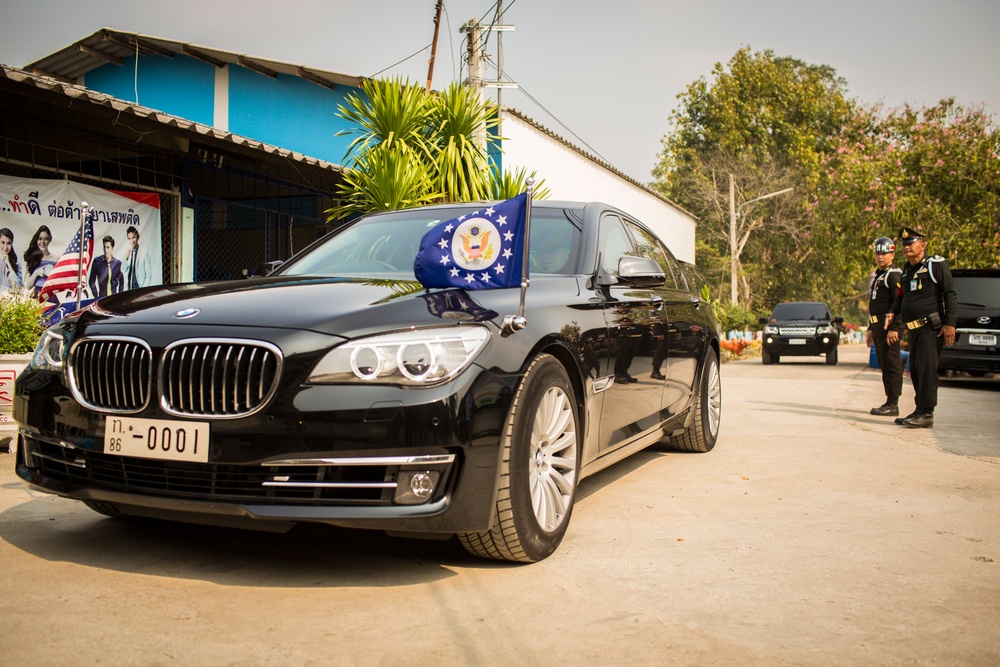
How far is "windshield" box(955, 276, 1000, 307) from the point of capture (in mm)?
13227

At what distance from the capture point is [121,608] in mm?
2887

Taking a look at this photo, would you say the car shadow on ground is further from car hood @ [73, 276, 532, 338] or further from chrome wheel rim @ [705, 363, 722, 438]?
chrome wheel rim @ [705, 363, 722, 438]

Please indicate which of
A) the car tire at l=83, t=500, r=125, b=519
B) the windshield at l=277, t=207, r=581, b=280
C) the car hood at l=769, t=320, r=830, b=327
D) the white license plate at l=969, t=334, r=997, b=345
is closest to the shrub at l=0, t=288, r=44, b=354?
the windshield at l=277, t=207, r=581, b=280

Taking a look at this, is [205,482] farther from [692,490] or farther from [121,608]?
[692,490]

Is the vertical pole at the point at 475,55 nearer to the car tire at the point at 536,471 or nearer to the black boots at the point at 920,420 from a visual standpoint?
the black boots at the point at 920,420

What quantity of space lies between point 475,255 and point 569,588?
4.28 ft

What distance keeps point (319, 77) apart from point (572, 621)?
14956 mm

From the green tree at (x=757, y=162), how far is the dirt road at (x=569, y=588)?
39017 mm

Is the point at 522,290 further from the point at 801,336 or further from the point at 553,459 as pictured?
the point at 801,336

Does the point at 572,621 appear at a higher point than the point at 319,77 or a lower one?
lower

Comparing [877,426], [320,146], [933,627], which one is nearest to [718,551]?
[933,627]

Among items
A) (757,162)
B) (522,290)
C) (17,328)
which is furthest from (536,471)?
(757,162)

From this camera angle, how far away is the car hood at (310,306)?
10.3 feet

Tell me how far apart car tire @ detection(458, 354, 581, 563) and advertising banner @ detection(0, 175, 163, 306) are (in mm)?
6420
